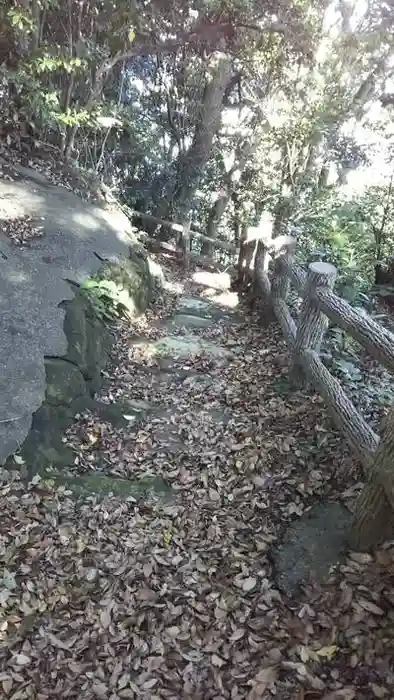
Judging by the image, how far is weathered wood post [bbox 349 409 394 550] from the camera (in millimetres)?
2566

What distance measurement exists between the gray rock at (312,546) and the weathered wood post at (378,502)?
165mm

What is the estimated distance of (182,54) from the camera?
11.1m

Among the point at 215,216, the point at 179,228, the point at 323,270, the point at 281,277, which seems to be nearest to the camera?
the point at 323,270

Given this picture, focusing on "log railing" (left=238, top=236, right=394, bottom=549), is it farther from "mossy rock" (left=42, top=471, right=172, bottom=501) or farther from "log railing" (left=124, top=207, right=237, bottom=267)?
"log railing" (left=124, top=207, right=237, bottom=267)

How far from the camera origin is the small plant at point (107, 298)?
19.7 feet

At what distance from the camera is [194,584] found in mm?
2971

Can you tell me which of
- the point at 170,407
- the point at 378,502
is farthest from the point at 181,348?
the point at 378,502

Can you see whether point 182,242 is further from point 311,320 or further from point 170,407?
point 311,320

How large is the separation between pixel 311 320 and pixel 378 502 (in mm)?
2080

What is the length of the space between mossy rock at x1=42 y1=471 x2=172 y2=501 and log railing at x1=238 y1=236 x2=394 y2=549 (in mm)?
1341

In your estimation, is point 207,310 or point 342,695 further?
point 207,310

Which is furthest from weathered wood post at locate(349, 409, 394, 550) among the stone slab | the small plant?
the small plant

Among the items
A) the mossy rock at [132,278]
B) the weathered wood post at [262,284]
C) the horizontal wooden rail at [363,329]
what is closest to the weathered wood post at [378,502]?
the horizontal wooden rail at [363,329]

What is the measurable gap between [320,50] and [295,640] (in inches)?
418
